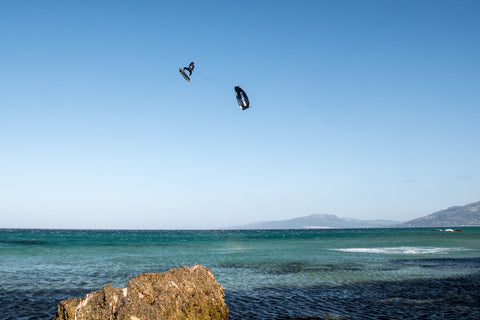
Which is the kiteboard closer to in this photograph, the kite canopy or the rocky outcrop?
the kite canopy

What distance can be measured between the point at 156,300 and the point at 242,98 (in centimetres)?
2464

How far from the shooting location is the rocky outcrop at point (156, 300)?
429 inches

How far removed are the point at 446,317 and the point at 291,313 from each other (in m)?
5.97

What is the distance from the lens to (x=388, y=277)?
2502 cm

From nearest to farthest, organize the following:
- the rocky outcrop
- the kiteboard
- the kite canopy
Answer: the rocky outcrop → the kiteboard → the kite canopy

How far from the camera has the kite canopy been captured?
33469 mm

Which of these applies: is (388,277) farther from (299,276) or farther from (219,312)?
(219,312)

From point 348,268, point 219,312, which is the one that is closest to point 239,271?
point 348,268

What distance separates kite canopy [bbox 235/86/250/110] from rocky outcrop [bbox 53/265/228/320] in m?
22.4

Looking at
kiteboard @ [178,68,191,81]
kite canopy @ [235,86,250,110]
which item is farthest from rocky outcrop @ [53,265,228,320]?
kite canopy @ [235,86,250,110]

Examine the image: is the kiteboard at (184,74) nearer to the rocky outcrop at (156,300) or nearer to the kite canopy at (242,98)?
the kite canopy at (242,98)

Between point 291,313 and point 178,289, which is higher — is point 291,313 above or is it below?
below

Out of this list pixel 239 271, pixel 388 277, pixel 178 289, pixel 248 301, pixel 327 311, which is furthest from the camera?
pixel 239 271

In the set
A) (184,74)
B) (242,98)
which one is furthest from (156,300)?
(242,98)
